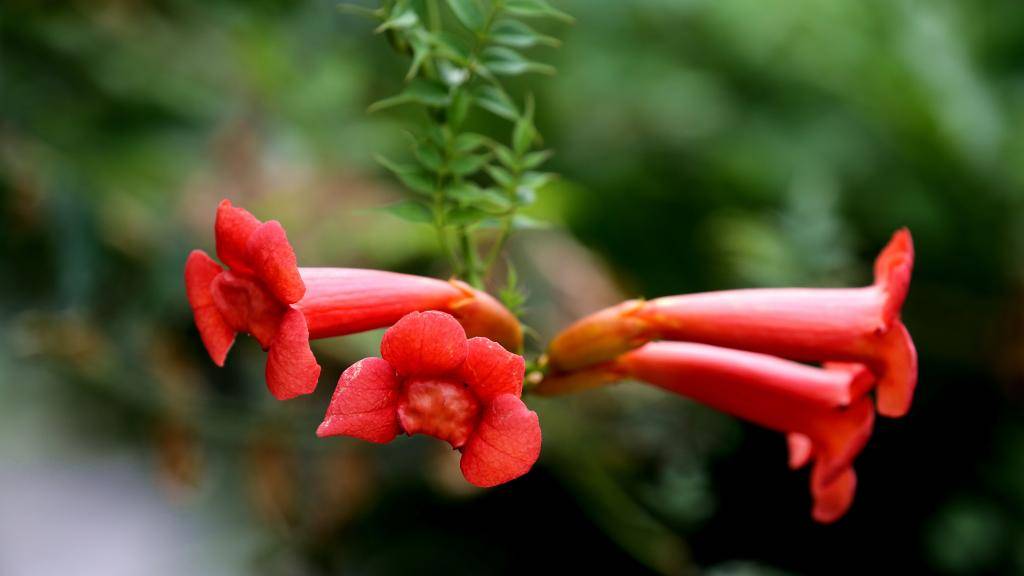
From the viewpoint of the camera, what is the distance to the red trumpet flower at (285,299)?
2.12ft

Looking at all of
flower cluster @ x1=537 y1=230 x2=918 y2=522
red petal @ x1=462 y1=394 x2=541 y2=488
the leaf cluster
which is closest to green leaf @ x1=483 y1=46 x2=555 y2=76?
the leaf cluster

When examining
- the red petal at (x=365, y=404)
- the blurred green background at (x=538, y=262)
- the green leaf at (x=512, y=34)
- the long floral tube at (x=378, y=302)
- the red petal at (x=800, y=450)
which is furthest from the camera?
the blurred green background at (x=538, y=262)

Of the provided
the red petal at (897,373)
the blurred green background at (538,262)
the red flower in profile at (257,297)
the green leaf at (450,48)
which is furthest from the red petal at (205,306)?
the blurred green background at (538,262)

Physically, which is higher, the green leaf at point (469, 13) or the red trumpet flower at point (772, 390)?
the green leaf at point (469, 13)

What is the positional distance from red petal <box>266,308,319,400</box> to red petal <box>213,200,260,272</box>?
0.08 metres

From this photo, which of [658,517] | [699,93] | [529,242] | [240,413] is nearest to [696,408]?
[658,517]

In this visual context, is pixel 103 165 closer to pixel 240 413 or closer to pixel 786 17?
pixel 240 413

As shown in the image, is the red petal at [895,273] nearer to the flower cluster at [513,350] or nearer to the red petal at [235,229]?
the flower cluster at [513,350]

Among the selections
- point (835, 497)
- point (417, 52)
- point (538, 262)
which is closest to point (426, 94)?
point (417, 52)

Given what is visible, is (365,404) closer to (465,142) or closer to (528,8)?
(465,142)

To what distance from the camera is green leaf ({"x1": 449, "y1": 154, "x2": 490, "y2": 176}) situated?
0.81m

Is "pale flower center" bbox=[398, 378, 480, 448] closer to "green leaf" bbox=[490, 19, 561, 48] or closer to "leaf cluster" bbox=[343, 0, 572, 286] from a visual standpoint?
"leaf cluster" bbox=[343, 0, 572, 286]

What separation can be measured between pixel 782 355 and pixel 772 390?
8 centimetres

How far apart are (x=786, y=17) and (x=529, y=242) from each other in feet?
3.22
